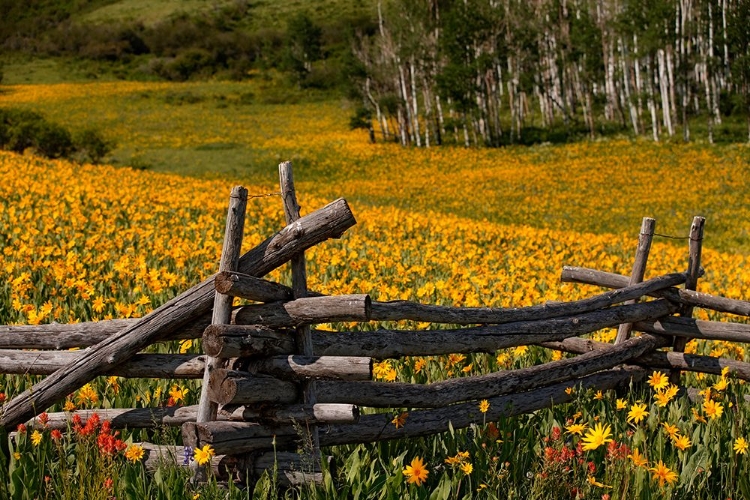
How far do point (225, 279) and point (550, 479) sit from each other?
5.64 feet

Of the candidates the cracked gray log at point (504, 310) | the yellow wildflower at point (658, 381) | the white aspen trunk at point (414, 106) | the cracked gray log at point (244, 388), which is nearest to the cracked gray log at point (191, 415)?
the cracked gray log at point (244, 388)

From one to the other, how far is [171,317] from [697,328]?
4.11m

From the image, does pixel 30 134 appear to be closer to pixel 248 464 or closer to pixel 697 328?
pixel 697 328

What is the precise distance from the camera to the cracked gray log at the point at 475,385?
13.6 ft

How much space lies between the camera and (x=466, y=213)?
2284 cm

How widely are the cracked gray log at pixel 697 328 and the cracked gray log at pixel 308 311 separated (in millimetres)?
3121

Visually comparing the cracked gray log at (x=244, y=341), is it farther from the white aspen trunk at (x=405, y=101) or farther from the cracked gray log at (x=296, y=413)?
the white aspen trunk at (x=405, y=101)

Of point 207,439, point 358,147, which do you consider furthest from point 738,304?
point 358,147

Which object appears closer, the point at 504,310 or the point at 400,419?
the point at 400,419

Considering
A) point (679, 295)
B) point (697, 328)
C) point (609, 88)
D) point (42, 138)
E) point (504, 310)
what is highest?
Result: point (42, 138)

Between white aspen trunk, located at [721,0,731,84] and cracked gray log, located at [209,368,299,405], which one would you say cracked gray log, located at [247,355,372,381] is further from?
white aspen trunk, located at [721,0,731,84]

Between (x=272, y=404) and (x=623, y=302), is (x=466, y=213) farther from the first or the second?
(x=272, y=404)

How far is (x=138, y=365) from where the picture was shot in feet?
13.6

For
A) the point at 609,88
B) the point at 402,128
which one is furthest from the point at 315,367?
the point at 609,88
